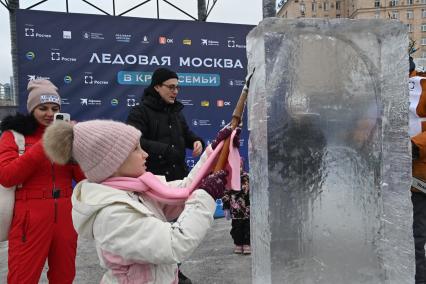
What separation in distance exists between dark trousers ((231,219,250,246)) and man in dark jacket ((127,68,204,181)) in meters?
1.19

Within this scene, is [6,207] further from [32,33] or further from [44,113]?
[32,33]

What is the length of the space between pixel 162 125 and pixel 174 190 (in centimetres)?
157

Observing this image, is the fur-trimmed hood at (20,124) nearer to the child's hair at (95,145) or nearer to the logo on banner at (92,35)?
the child's hair at (95,145)

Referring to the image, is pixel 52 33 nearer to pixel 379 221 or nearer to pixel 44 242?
pixel 44 242

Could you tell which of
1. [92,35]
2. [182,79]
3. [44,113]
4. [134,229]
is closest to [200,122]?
[182,79]

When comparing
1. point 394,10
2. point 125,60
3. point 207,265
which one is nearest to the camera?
point 207,265

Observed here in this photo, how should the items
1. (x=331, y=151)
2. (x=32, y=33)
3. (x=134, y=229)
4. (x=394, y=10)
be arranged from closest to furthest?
(x=134, y=229) < (x=331, y=151) < (x=32, y=33) < (x=394, y=10)

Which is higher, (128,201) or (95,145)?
(95,145)

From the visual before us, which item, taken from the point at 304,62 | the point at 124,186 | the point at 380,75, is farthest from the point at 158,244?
the point at 380,75

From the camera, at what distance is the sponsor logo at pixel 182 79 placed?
500cm

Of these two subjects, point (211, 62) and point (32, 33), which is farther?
point (211, 62)

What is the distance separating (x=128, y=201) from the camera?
143 cm

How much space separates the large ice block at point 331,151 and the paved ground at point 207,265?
82.7 inches

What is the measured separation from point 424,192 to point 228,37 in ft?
11.3
